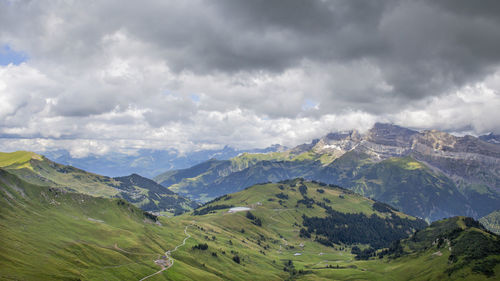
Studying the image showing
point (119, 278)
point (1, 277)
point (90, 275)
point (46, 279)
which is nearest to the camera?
point (1, 277)

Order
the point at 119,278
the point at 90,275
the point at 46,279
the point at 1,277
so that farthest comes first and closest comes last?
1. the point at 119,278
2. the point at 90,275
3. the point at 46,279
4. the point at 1,277

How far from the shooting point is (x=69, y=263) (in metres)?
190

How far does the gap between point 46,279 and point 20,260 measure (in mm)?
21205

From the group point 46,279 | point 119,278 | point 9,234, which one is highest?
point 9,234

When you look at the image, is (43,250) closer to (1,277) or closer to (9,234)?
(9,234)

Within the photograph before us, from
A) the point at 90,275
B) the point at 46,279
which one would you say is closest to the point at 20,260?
the point at 46,279

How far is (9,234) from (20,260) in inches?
1631

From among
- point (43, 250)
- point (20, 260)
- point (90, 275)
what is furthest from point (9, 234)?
point (90, 275)

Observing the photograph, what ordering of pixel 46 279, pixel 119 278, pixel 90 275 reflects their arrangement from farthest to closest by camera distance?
pixel 119 278 → pixel 90 275 → pixel 46 279

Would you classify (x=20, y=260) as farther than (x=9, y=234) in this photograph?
No

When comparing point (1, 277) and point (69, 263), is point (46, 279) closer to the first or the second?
point (1, 277)

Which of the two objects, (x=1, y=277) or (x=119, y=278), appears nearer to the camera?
(x=1, y=277)

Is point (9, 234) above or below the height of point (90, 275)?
above

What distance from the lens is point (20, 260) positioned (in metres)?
164
